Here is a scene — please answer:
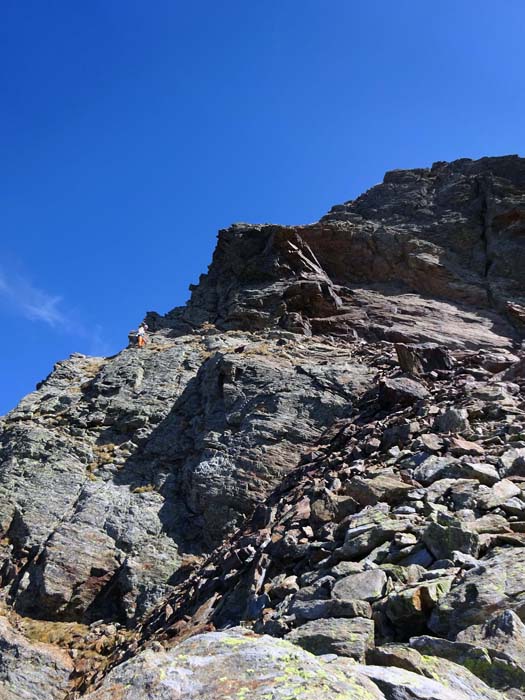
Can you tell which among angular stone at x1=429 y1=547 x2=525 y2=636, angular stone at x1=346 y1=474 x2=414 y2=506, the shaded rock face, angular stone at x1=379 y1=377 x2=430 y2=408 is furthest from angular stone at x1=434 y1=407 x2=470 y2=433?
→ angular stone at x1=429 y1=547 x2=525 y2=636

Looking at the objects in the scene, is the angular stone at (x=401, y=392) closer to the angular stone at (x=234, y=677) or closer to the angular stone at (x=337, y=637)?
the angular stone at (x=337, y=637)

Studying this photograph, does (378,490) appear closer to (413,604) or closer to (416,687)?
(413,604)

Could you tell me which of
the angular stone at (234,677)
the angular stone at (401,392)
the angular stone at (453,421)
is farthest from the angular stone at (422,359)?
the angular stone at (234,677)

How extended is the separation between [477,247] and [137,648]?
109ft

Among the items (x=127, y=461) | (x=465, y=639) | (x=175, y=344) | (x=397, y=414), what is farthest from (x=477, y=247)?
(x=465, y=639)

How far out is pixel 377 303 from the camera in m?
33.5

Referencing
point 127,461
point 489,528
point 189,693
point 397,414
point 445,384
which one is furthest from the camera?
point 127,461

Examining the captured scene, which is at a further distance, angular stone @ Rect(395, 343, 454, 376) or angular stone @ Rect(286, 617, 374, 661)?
angular stone @ Rect(395, 343, 454, 376)

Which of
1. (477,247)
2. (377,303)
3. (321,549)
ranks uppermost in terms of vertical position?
(477,247)

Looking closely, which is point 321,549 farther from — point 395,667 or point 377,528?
point 395,667

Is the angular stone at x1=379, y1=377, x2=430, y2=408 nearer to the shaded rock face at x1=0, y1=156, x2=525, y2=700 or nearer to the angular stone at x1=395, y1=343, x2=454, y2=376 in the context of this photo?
the shaded rock face at x1=0, y1=156, x2=525, y2=700

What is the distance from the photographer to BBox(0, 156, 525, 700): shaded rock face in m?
6.50

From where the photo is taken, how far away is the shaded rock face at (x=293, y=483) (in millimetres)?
6500

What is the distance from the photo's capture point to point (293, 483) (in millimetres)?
16250
